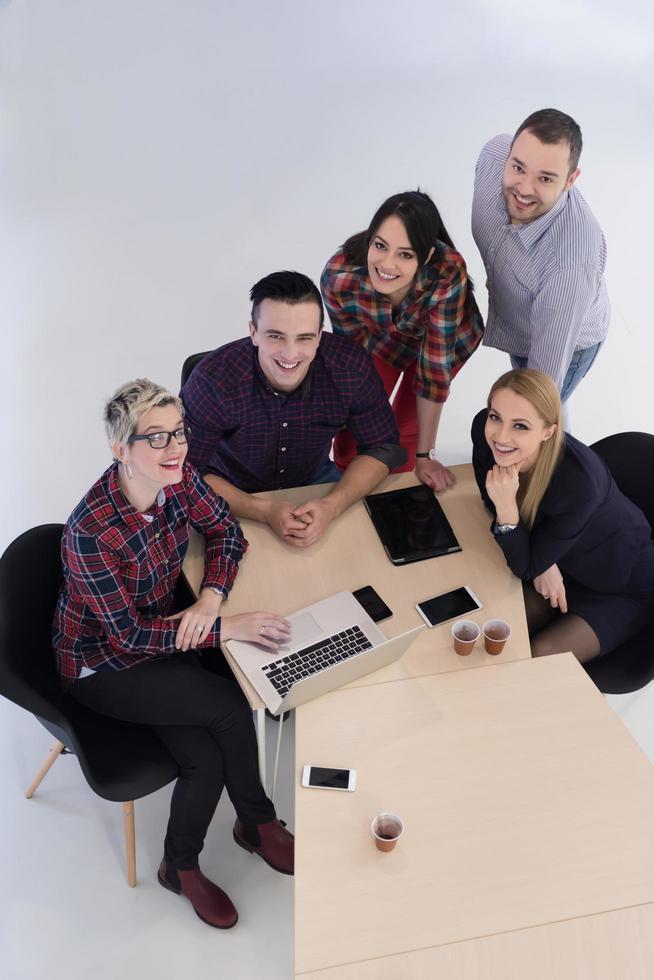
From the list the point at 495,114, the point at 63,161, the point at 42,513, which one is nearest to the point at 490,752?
the point at 42,513

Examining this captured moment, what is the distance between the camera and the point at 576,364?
3.22 m

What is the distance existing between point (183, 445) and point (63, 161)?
13.3ft

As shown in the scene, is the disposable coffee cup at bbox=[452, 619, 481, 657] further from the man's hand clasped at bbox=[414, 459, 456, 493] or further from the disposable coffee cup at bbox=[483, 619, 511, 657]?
the man's hand clasped at bbox=[414, 459, 456, 493]

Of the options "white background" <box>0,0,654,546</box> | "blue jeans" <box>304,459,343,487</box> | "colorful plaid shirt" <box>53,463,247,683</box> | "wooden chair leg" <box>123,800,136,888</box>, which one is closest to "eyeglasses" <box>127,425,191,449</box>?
"colorful plaid shirt" <box>53,463,247,683</box>

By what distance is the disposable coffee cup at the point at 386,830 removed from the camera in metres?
1.87

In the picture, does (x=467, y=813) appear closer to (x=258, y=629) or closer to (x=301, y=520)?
(x=258, y=629)

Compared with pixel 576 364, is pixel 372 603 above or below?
below

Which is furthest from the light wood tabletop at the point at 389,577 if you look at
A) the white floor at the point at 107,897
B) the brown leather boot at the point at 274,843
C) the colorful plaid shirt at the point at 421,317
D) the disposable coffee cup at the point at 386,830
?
the white floor at the point at 107,897

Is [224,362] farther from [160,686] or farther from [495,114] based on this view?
[495,114]

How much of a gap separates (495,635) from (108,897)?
139 cm

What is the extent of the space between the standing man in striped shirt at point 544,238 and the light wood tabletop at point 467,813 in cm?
106

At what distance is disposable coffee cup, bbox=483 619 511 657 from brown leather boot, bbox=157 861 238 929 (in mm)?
1074

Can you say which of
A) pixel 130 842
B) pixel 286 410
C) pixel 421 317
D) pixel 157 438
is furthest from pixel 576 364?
pixel 130 842

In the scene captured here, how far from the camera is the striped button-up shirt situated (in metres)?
2.68
